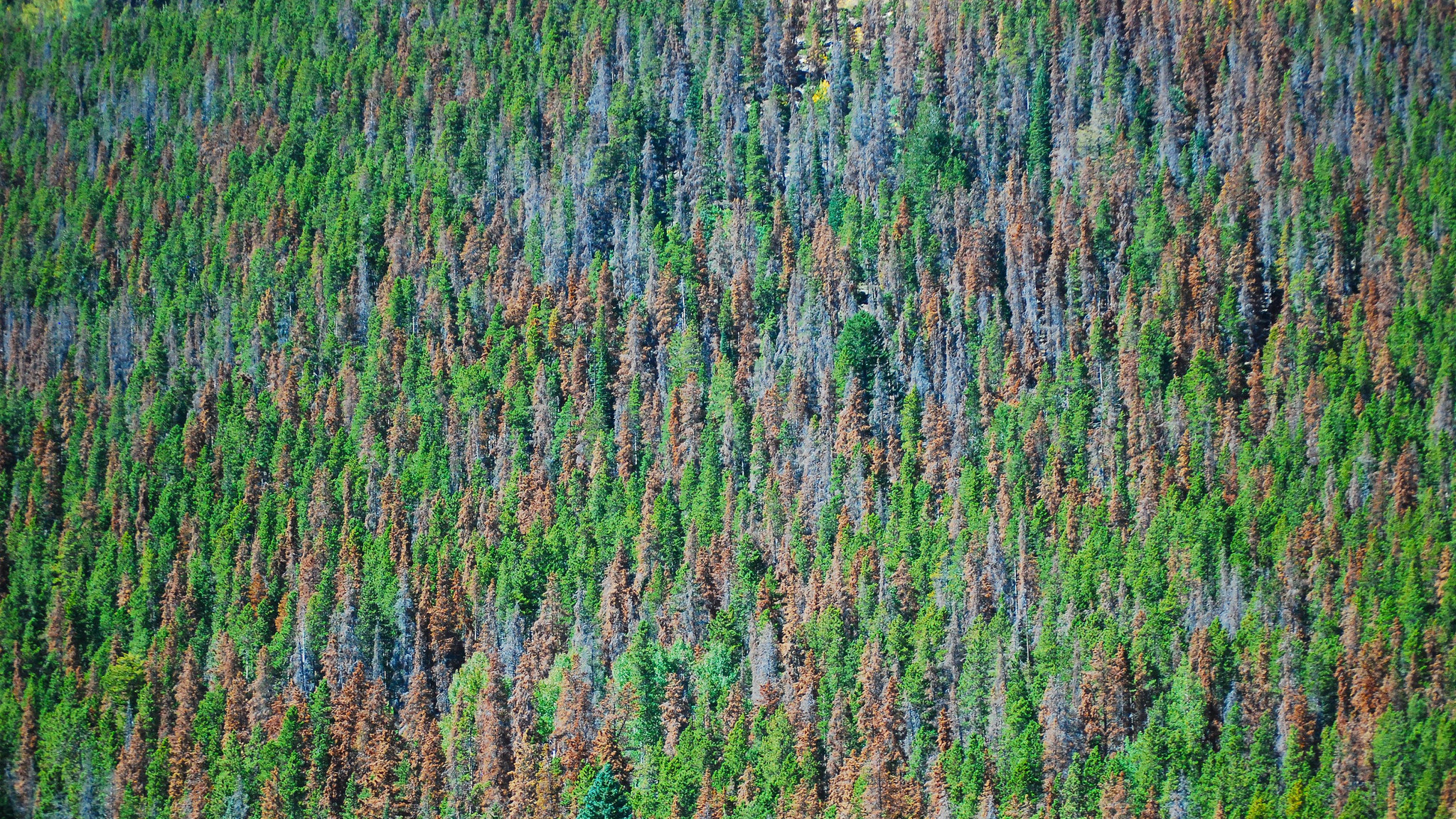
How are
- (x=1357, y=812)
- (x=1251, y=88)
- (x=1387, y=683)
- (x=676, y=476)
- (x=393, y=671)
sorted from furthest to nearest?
1. (x=1251, y=88)
2. (x=676, y=476)
3. (x=393, y=671)
4. (x=1387, y=683)
5. (x=1357, y=812)

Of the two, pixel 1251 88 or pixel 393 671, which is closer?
pixel 393 671

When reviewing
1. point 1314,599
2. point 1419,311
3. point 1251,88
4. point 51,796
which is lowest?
point 51,796

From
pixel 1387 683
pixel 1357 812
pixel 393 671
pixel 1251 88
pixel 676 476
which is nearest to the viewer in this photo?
pixel 1357 812

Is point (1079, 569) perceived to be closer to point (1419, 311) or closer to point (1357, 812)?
point (1357, 812)

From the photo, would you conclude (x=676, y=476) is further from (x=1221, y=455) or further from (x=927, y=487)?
(x=1221, y=455)

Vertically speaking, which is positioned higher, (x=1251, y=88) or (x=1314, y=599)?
(x=1251, y=88)

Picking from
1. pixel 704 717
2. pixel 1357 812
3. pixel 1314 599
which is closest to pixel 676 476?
pixel 704 717

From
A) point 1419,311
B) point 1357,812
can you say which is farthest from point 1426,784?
point 1419,311
